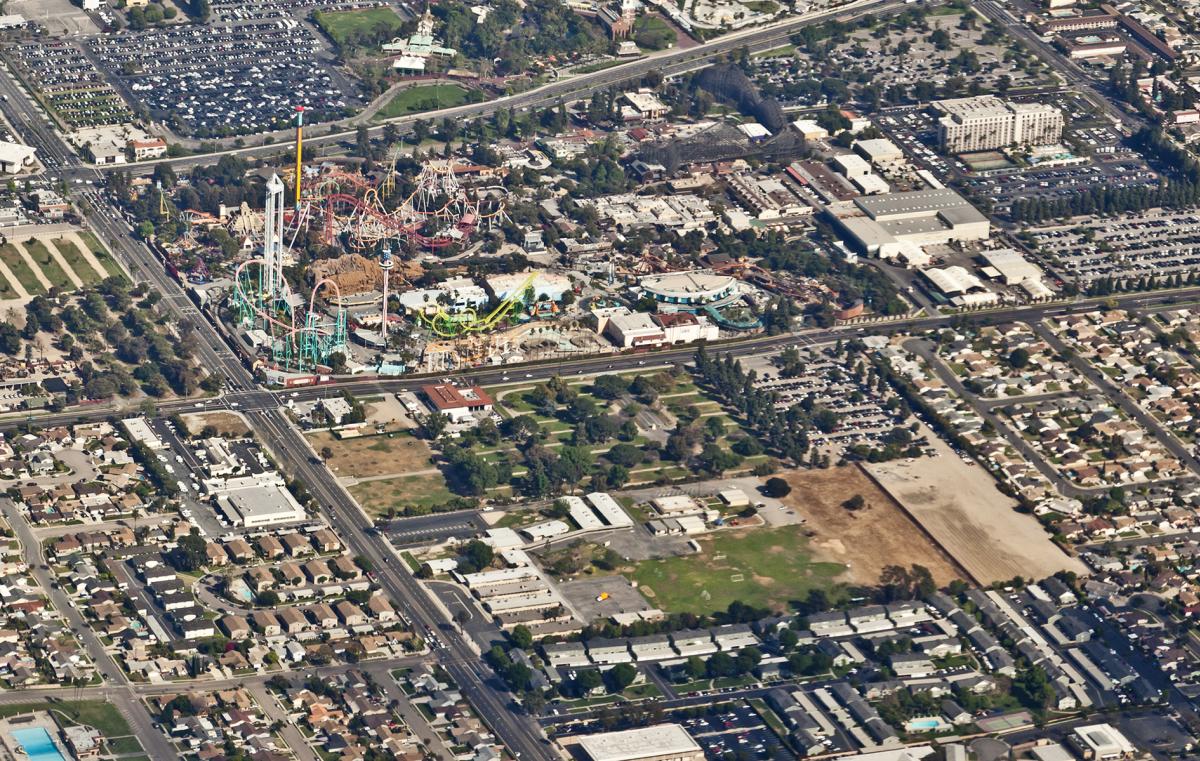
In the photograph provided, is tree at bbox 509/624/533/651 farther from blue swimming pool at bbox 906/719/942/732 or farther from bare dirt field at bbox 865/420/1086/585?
bare dirt field at bbox 865/420/1086/585

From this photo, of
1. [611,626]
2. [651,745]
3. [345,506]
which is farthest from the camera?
[345,506]

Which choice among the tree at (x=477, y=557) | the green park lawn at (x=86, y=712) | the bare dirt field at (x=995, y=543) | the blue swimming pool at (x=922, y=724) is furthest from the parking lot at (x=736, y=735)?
the green park lawn at (x=86, y=712)

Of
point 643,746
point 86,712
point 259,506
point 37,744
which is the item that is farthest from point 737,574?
point 37,744

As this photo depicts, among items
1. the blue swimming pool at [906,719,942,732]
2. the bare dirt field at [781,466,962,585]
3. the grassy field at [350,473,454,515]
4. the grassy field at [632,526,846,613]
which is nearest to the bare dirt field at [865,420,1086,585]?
the bare dirt field at [781,466,962,585]

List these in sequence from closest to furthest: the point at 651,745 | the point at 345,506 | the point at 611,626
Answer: the point at 651,745, the point at 611,626, the point at 345,506

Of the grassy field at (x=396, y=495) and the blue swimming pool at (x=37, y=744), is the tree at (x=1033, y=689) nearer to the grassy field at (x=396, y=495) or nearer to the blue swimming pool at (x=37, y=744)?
the grassy field at (x=396, y=495)

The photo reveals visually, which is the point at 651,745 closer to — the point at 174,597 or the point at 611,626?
the point at 611,626

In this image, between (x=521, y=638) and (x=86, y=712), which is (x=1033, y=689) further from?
(x=86, y=712)

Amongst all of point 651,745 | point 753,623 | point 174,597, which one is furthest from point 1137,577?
point 174,597
